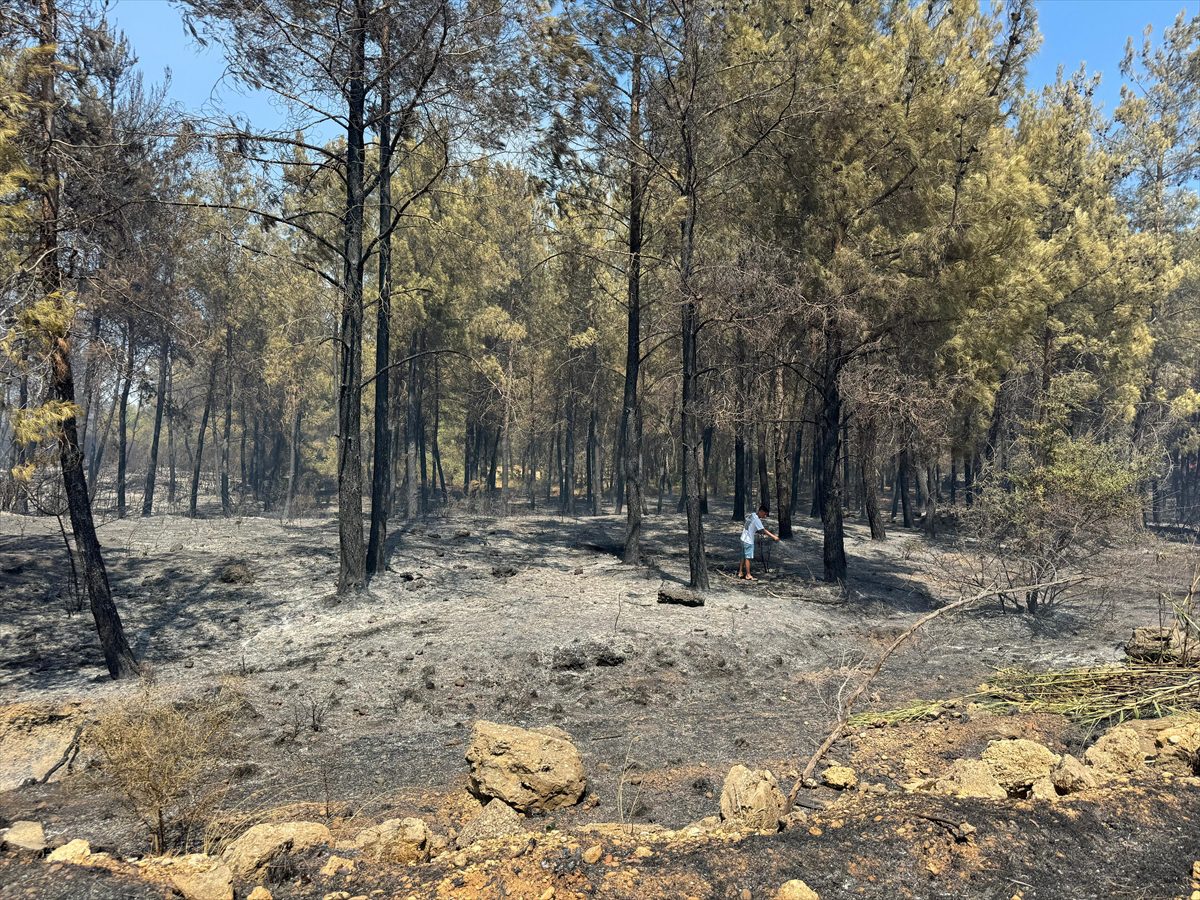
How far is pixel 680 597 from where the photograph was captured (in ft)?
43.2

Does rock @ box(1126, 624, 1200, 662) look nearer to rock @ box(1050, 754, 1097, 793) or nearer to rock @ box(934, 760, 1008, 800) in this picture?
rock @ box(1050, 754, 1097, 793)

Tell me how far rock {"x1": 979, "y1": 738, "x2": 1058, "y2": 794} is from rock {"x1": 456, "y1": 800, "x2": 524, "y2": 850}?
358 centimetres

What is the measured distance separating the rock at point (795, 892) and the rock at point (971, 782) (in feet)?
6.38

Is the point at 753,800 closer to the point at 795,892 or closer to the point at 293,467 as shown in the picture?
the point at 795,892

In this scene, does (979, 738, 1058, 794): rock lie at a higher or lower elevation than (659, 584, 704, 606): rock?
higher

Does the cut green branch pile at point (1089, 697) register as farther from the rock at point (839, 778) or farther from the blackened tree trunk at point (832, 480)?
the blackened tree trunk at point (832, 480)

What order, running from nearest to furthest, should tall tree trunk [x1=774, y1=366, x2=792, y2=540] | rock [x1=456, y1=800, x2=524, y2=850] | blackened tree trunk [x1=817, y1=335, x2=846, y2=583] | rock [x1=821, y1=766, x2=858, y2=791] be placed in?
rock [x1=456, y1=800, x2=524, y2=850] → rock [x1=821, y1=766, x2=858, y2=791] → blackened tree trunk [x1=817, y1=335, x2=846, y2=583] → tall tree trunk [x1=774, y1=366, x2=792, y2=540]

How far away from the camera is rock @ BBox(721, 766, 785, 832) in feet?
15.5

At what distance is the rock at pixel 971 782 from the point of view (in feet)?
16.8

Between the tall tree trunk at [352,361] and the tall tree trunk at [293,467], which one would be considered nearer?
the tall tree trunk at [352,361]

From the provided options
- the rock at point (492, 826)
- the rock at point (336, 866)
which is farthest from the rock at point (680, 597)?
the rock at point (336, 866)

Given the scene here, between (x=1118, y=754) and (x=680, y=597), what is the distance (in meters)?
7.95

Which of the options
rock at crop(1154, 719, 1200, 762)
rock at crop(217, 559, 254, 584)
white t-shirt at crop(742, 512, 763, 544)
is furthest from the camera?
white t-shirt at crop(742, 512, 763, 544)

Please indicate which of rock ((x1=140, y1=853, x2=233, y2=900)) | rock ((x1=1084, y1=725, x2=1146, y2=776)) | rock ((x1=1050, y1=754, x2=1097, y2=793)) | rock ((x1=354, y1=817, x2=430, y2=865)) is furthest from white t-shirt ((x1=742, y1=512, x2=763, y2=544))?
rock ((x1=140, y1=853, x2=233, y2=900))
